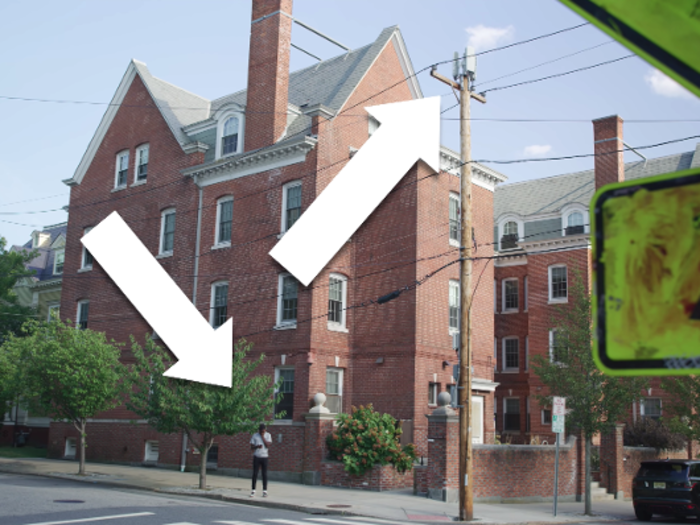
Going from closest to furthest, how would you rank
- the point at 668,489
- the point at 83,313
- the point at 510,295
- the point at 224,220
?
1. the point at 668,489
2. the point at 224,220
3. the point at 83,313
4. the point at 510,295

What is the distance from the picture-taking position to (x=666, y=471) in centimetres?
1878

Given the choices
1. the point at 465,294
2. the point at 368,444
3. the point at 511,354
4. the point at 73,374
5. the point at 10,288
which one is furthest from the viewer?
the point at 511,354

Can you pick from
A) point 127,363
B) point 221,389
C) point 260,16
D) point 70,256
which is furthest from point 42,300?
point 221,389

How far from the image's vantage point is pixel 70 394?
23172 millimetres

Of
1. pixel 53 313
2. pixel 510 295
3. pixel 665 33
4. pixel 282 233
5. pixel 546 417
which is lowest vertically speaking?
pixel 546 417

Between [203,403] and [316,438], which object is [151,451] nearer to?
[316,438]

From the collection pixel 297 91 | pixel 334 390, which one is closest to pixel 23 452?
pixel 334 390

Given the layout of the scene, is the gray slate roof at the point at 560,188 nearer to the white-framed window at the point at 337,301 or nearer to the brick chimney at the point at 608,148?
the brick chimney at the point at 608,148

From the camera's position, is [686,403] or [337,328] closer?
[686,403]

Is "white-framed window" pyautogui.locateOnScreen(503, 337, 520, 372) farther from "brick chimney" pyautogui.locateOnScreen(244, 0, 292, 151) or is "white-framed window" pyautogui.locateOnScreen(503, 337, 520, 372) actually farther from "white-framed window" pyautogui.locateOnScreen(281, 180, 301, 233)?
"brick chimney" pyautogui.locateOnScreen(244, 0, 292, 151)

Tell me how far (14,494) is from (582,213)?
96.8ft

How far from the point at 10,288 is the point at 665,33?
40296 millimetres

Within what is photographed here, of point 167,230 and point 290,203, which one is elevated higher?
point 290,203

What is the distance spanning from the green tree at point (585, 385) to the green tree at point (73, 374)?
13.4 metres
